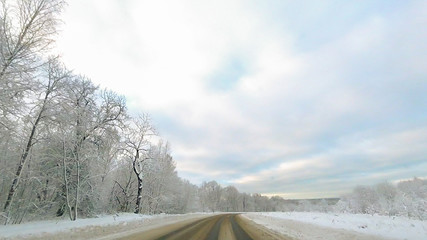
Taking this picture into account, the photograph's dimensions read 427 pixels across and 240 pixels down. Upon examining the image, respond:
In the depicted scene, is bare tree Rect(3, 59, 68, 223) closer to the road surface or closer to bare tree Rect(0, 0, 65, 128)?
bare tree Rect(0, 0, 65, 128)

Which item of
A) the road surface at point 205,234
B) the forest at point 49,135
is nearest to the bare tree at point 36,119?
the forest at point 49,135

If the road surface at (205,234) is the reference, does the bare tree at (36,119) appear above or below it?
above

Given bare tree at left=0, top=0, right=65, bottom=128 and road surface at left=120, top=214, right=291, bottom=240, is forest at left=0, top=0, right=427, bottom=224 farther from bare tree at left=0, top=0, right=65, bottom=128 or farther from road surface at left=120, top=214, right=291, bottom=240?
road surface at left=120, top=214, right=291, bottom=240

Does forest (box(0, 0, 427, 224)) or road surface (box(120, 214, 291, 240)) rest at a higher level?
forest (box(0, 0, 427, 224))

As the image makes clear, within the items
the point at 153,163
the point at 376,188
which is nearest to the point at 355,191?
the point at 376,188

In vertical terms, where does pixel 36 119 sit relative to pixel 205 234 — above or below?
above

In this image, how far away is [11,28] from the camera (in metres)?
10.2

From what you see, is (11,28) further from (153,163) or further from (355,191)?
A: (355,191)

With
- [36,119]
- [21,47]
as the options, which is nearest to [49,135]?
[36,119]

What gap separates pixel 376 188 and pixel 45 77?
92215 millimetres

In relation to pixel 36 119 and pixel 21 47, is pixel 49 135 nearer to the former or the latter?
pixel 36 119

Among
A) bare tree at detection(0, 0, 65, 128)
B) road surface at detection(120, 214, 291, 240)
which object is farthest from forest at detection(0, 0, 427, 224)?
road surface at detection(120, 214, 291, 240)

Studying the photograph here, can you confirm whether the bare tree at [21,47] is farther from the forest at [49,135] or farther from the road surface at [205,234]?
the road surface at [205,234]

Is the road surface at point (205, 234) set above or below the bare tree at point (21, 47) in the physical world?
below
